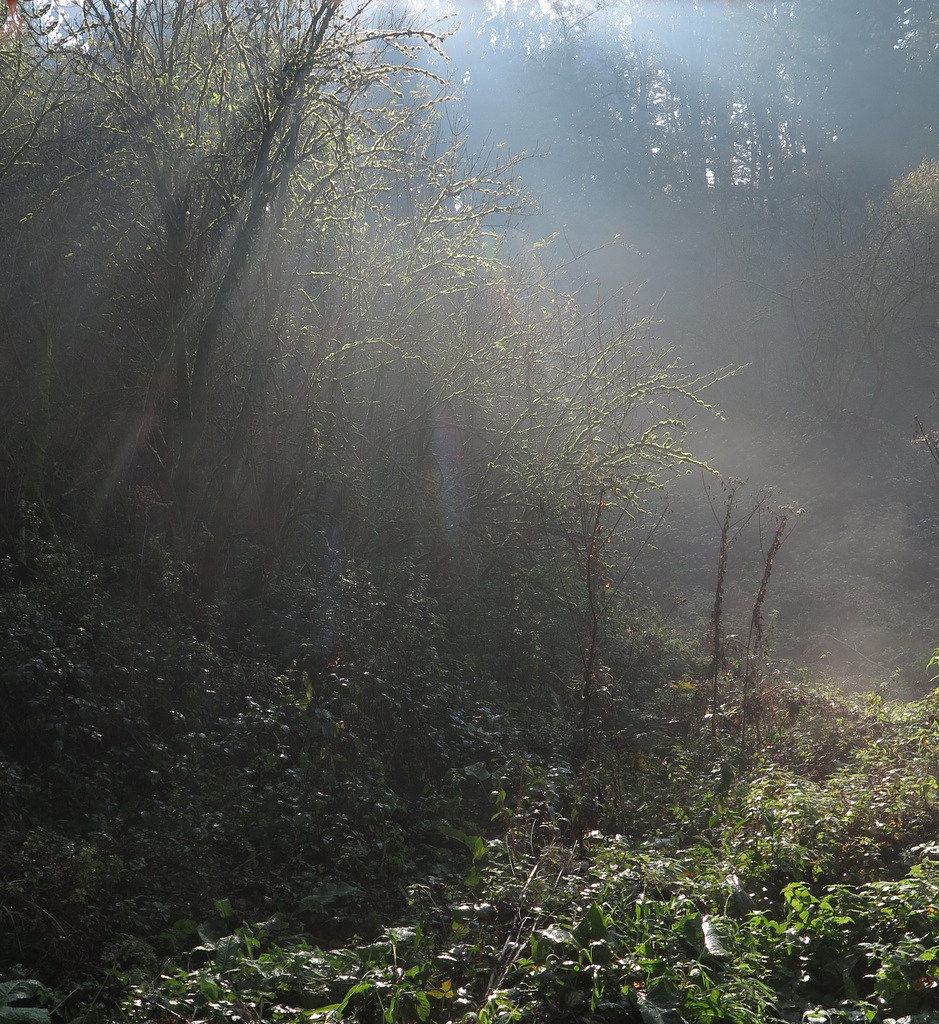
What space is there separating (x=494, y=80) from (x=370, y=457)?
2596 cm

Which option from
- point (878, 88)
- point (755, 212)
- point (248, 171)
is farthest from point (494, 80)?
point (248, 171)

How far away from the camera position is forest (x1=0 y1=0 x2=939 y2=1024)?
2.85 metres

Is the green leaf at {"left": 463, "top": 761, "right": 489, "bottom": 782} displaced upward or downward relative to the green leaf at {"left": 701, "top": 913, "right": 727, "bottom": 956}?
downward

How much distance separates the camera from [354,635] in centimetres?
615

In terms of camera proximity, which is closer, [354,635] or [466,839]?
[466,839]

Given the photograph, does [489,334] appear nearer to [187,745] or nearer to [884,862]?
[187,745]

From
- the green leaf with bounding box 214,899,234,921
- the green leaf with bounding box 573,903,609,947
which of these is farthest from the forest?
the green leaf with bounding box 214,899,234,921

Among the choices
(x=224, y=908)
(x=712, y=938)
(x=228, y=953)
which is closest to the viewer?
(x=712, y=938)

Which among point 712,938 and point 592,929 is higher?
point 712,938

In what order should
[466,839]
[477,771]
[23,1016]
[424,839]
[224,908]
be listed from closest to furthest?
1. [23,1016]
2. [224,908]
3. [466,839]
4. [424,839]
5. [477,771]

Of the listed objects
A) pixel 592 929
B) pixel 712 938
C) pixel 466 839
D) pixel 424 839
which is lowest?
pixel 424 839

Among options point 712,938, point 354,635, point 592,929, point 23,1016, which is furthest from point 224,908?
point 354,635

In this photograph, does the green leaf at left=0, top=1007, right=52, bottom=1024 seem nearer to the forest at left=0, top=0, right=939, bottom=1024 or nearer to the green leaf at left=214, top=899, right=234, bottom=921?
the forest at left=0, top=0, right=939, bottom=1024

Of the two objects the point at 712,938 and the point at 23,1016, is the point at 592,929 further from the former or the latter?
the point at 23,1016
